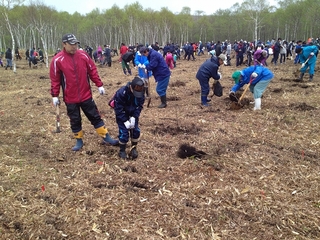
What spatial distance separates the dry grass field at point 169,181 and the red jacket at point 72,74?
1.00m

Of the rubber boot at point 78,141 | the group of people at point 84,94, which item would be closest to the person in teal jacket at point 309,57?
the group of people at point 84,94

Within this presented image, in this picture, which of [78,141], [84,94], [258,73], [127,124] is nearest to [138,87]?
[127,124]

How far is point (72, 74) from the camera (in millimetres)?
4289

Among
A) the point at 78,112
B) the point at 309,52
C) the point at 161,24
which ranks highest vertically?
the point at 161,24

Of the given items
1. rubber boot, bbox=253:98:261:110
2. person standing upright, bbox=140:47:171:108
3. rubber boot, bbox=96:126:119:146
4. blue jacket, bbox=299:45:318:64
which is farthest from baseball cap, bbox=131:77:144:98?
blue jacket, bbox=299:45:318:64

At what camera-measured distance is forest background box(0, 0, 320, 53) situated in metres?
40.9

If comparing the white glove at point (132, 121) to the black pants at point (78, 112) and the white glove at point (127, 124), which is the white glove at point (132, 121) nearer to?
the white glove at point (127, 124)

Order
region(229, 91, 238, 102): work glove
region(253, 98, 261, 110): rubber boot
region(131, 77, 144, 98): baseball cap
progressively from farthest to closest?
region(229, 91, 238, 102): work glove
region(253, 98, 261, 110): rubber boot
region(131, 77, 144, 98): baseball cap

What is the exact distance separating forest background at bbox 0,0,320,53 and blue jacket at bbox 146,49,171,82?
27.7 meters

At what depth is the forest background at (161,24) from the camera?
4088cm

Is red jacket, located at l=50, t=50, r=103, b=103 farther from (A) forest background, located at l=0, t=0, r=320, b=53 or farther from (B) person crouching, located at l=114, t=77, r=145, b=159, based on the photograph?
(A) forest background, located at l=0, t=0, r=320, b=53

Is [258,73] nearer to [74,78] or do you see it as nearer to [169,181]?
[169,181]

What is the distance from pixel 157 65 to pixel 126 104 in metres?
3.68

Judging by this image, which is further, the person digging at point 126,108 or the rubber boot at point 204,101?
the rubber boot at point 204,101
